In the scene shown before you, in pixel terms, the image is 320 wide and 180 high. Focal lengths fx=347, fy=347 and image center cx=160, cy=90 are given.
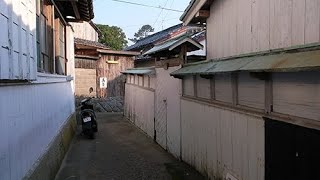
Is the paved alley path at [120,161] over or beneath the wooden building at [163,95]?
beneath

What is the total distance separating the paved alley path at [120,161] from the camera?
31.8ft

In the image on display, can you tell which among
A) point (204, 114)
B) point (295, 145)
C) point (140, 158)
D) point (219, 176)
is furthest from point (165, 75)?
point (295, 145)

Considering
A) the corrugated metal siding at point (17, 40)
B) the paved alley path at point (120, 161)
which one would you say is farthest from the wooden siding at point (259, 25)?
the corrugated metal siding at point (17, 40)

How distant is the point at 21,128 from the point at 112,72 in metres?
25.0

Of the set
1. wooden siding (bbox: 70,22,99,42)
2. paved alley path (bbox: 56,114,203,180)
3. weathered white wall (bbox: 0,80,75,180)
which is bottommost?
paved alley path (bbox: 56,114,203,180)

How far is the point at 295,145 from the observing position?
4.77 metres

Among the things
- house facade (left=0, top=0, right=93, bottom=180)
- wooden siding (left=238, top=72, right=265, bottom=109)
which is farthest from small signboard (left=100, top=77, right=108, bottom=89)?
wooden siding (left=238, top=72, right=265, bottom=109)

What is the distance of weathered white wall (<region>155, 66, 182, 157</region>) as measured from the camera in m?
11.8

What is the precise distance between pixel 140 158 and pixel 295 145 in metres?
7.76

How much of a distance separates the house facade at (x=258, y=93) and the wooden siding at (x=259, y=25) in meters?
0.01

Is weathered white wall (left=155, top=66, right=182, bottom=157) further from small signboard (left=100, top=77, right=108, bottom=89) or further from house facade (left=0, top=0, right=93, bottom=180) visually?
small signboard (left=100, top=77, right=108, bottom=89)

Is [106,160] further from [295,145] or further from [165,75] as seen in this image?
[295,145]

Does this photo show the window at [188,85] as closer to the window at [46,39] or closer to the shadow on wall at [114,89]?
the window at [46,39]

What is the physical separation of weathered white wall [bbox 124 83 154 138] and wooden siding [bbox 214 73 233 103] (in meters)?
7.54
